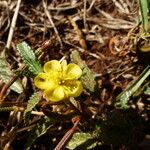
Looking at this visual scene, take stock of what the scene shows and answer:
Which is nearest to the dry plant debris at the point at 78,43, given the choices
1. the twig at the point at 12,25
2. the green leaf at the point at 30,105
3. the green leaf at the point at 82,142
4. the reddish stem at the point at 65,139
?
the twig at the point at 12,25

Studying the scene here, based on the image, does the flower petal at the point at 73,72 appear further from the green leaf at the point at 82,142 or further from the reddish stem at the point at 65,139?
the green leaf at the point at 82,142

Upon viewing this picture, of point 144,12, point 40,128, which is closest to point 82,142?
point 40,128

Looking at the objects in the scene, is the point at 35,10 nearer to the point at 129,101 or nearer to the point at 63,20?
the point at 63,20

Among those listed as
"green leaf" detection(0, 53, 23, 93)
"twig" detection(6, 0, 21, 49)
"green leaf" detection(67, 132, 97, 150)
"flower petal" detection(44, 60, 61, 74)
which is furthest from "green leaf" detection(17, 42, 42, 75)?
"twig" detection(6, 0, 21, 49)

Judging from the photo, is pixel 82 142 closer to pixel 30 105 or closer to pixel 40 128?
pixel 40 128

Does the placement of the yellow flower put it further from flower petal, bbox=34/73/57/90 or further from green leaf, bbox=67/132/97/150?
green leaf, bbox=67/132/97/150

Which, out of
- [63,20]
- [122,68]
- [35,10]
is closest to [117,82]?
[122,68]
